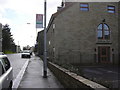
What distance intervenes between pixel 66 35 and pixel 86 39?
2801 millimetres

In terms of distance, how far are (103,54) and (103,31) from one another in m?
3.18

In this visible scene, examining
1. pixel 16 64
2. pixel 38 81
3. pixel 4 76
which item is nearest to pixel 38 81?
pixel 38 81

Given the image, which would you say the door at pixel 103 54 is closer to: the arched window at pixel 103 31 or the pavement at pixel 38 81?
the arched window at pixel 103 31

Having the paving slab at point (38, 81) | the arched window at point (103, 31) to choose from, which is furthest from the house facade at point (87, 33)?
the paving slab at point (38, 81)

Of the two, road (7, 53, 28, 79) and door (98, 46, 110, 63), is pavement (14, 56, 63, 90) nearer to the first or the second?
road (7, 53, 28, 79)

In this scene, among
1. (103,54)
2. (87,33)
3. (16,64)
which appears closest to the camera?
(16,64)

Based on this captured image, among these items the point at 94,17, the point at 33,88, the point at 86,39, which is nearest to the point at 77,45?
the point at 86,39

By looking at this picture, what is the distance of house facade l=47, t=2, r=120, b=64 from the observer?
2345 centimetres

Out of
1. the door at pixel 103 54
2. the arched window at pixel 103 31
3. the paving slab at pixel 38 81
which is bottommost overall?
the paving slab at pixel 38 81

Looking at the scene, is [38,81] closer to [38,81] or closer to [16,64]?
[38,81]

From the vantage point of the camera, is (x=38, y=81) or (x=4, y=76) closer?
(x=4, y=76)

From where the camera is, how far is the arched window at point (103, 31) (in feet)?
80.5

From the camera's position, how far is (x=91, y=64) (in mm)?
22875

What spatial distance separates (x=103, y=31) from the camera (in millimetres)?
24547
